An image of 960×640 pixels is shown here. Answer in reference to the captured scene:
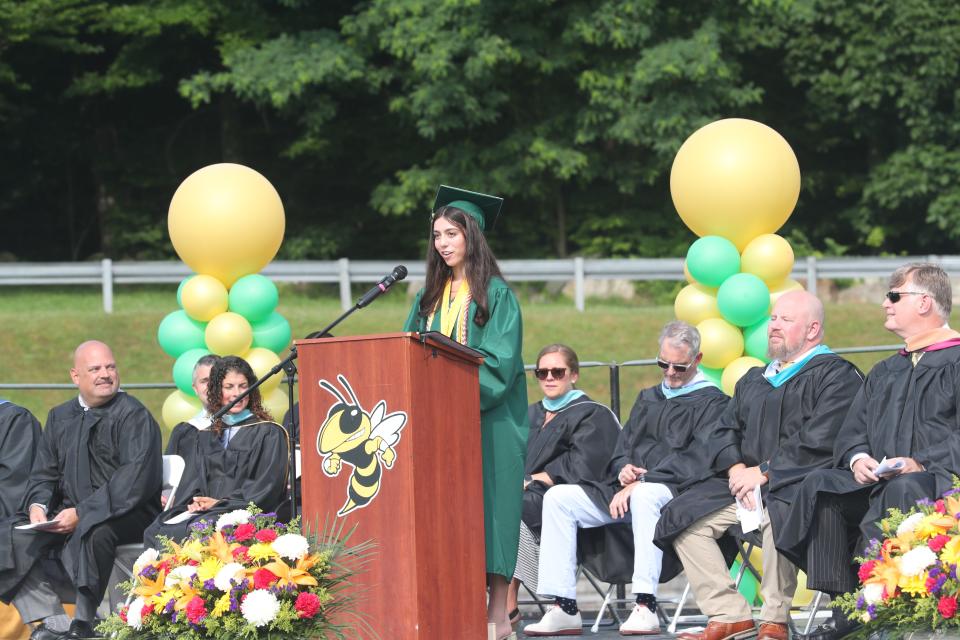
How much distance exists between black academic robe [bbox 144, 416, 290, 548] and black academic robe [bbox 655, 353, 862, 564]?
7.26 ft

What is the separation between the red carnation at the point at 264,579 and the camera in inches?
227

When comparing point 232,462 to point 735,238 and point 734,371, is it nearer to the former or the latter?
point 734,371

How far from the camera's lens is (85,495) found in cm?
836

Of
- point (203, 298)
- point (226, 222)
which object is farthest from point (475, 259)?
point (203, 298)

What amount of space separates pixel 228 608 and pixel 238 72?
1929cm

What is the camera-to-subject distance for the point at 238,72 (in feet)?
79.0

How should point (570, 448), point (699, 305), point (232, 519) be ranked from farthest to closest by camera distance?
point (699, 305)
point (570, 448)
point (232, 519)

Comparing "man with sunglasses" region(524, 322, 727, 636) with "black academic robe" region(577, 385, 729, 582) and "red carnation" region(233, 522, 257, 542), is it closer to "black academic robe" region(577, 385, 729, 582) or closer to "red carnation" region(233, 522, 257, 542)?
"black academic robe" region(577, 385, 729, 582)

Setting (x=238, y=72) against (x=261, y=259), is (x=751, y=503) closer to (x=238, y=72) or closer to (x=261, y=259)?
(x=261, y=259)

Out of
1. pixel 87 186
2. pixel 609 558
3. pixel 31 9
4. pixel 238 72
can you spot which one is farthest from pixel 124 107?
pixel 609 558

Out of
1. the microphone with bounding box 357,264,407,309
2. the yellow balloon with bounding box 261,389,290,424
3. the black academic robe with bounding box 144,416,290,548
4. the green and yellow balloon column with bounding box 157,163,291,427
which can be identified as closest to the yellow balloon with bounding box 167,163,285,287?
the green and yellow balloon column with bounding box 157,163,291,427

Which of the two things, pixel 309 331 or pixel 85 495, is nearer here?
A: pixel 85 495

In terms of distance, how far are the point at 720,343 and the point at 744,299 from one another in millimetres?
310

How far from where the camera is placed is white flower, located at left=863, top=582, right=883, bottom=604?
554 cm
